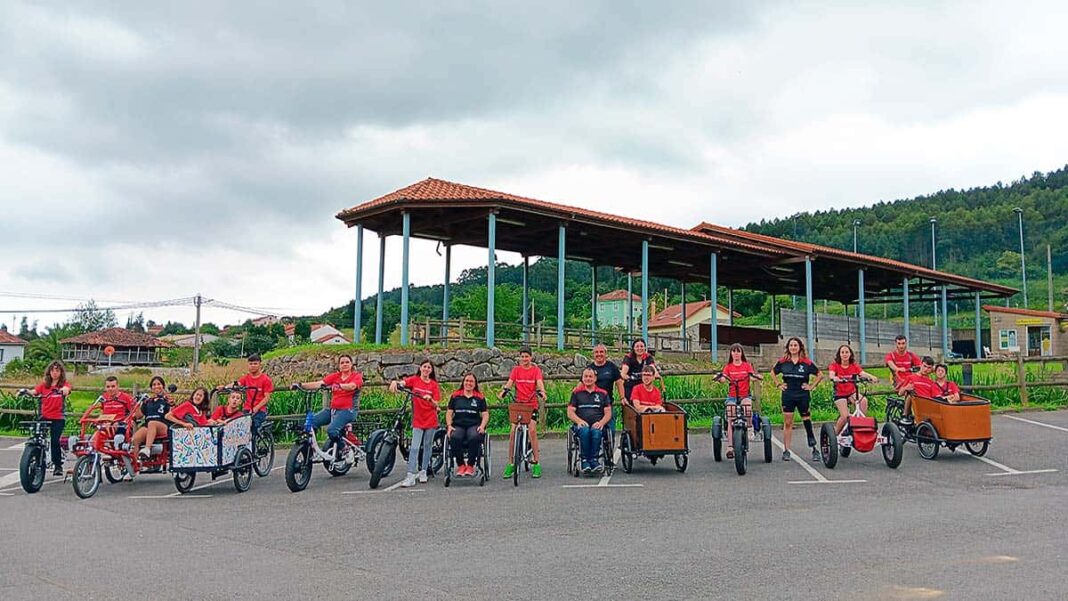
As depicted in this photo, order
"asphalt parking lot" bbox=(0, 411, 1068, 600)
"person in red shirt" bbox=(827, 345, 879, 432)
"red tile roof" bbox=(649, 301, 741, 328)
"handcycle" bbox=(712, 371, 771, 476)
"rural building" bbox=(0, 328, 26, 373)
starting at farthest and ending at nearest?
"rural building" bbox=(0, 328, 26, 373), "red tile roof" bbox=(649, 301, 741, 328), "person in red shirt" bbox=(827, 345, 879, 432), "handcycle" bbox=(712, 371, 771, 476), "asphalt parking lot" bbox=(0, 411, 1068, 600)

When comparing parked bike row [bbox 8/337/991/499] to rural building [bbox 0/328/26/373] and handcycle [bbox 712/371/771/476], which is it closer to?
handcycle [bbox 712/371/771/476]

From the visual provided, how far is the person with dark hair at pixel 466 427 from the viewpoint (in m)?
10.1

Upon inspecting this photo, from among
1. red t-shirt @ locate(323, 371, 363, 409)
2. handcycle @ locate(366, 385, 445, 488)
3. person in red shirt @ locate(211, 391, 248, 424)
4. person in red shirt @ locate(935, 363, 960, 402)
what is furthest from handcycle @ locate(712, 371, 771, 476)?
person in red shirt @ locate(211, 391, 248, 424)

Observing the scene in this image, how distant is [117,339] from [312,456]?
8168 centimetres

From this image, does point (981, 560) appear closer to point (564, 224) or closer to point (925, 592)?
point (925, 592)

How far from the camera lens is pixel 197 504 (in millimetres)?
9367

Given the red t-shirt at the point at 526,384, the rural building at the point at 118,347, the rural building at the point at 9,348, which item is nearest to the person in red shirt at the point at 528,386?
the red t-shirt at the point at 526,384

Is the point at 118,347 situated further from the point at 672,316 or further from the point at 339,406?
the point at 339,406

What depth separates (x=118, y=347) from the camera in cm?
8175

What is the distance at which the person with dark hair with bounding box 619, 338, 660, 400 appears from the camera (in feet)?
36.9

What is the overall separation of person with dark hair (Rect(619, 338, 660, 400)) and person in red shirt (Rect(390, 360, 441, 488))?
2582 mm

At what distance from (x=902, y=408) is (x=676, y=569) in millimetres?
7209

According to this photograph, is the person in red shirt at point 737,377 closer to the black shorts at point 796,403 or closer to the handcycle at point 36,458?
the black shorts at point 796,403

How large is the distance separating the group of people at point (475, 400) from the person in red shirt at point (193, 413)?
0.5 inches
